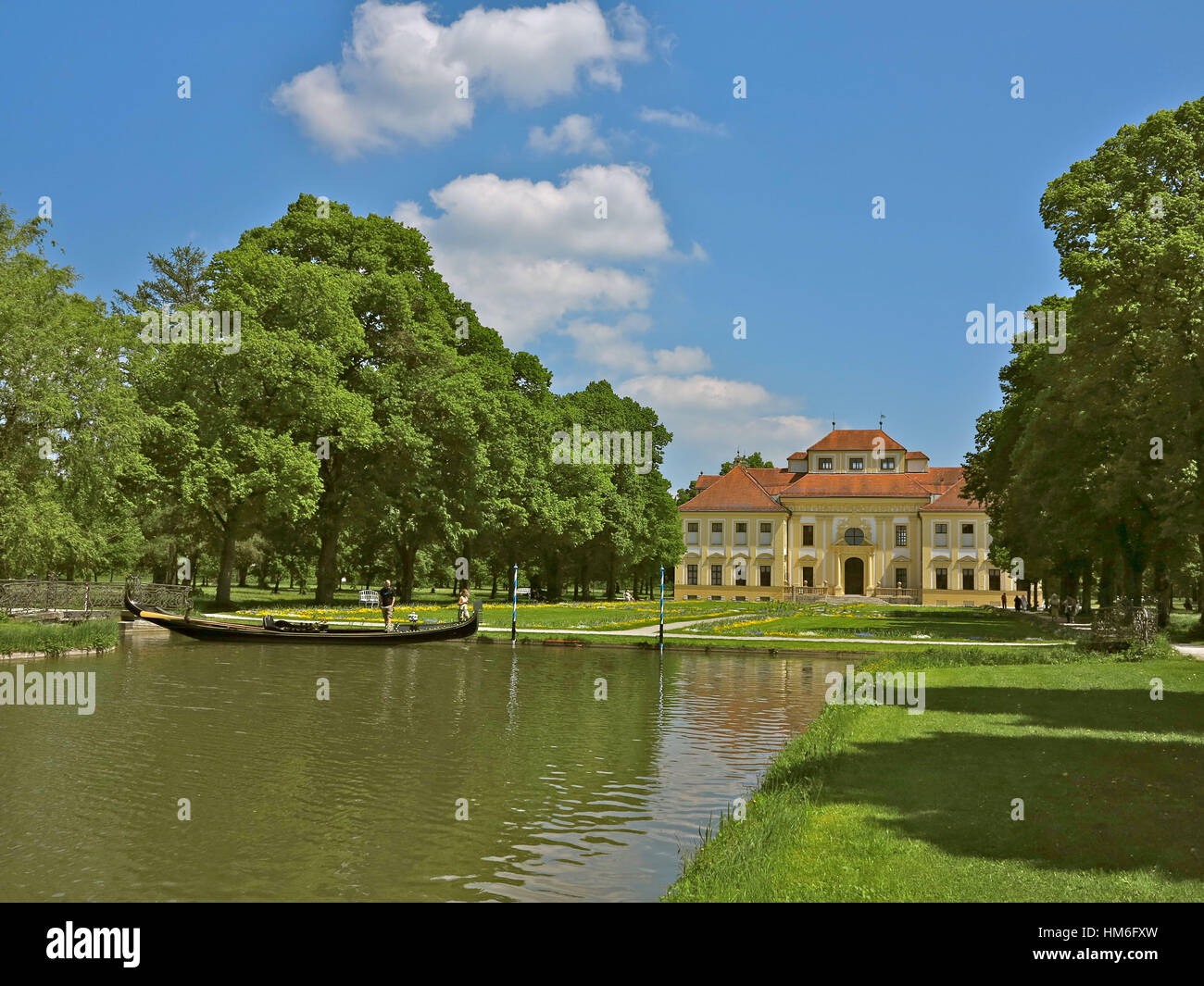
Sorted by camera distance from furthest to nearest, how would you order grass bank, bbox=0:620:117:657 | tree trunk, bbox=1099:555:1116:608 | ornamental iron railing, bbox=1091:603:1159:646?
1. tree trunk, bbox=1099:555:1116:608
2. ornamental iron railing, bbox=1091:603:1159:646
3. grass bank, bbox=0:620:117:657

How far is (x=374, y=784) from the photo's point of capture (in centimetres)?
1314

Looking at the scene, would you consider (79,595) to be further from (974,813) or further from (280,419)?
(974,813)

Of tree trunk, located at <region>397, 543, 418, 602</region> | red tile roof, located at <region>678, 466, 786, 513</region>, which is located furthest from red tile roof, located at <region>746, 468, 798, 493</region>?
tree trunk, located at <region>397, 543, 418, 602</region>

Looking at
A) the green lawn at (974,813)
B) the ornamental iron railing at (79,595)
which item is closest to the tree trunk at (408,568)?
the ornamental iron railing at (79,595)

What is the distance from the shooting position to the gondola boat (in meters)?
34.2

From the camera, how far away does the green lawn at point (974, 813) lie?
25.6 feet

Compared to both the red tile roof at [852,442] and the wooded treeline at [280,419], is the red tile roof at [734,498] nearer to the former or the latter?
the red tile roof at [852,442]

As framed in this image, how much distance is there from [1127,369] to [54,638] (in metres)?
33.7

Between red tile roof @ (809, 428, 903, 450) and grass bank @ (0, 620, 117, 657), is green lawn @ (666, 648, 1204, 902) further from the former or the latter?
red tile roof @ (809, 428, 903, 450)

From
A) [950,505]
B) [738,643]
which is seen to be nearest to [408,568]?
[738,643]

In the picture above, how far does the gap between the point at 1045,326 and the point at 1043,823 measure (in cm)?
3958

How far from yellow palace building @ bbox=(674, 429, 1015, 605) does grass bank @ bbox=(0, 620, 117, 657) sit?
229 feet

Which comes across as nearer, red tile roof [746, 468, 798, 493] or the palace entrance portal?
the palace entrance portal
